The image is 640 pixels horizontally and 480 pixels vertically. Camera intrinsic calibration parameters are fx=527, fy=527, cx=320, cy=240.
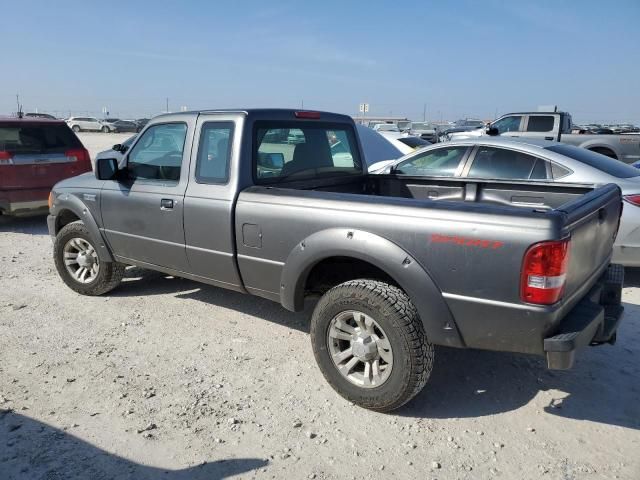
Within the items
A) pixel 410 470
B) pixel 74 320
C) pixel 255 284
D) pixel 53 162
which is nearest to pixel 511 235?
pixel 410 470

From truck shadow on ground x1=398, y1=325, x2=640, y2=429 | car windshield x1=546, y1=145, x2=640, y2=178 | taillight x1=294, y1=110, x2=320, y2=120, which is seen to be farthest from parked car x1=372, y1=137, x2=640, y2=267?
taillight x1=294, y1=110, x2=320, y2=120

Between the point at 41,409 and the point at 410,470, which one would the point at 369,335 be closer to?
the point at 410,470

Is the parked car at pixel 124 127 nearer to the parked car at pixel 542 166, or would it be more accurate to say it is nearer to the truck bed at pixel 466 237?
the parked car at pixel 542 166

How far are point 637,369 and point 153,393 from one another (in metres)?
3.43

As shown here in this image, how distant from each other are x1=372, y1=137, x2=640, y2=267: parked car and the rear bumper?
173cm

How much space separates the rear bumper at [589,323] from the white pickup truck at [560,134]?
29.4 ft

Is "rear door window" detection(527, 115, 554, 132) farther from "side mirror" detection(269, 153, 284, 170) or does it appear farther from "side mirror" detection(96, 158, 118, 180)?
"side mirror" detection(96, 158, 118, 180)

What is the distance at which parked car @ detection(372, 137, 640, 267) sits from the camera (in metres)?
5.14

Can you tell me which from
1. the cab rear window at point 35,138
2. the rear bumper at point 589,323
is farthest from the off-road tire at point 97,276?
the rear bumper at point 589,323

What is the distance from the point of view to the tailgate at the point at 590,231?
2774 mm

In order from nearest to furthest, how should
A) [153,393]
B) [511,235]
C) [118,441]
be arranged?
[511,235] < [118,441] < [153,393]

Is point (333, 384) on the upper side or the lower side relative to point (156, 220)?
lower

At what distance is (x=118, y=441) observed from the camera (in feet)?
9.80

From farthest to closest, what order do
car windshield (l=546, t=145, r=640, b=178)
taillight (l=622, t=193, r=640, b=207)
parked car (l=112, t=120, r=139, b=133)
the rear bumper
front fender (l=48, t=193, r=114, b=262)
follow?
parked car (l=112, t=120, r=139, b=133)
car windshield (l=546, t=145, r=640, b=178)
taillight (l=622, t=193, r=640, b=207)
front fender (l=48, t=193, r=114, b=262)
the rear bumper
